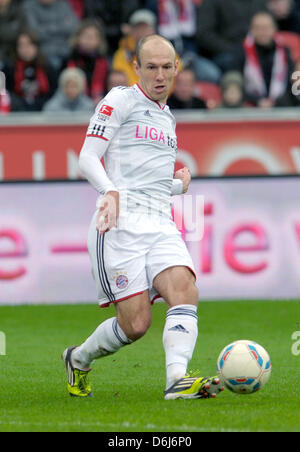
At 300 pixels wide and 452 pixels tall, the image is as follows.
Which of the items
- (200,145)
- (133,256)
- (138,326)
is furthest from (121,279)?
(200,145)

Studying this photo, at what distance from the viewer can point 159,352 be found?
32.6ft

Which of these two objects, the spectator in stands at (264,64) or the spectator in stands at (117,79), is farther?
the spectator in stands at (264,64)

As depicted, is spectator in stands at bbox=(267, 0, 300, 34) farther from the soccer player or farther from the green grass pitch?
the soccer player

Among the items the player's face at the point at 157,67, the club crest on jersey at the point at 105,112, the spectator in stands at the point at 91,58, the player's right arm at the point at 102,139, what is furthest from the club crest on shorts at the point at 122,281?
the spectator in stands at the point at 91,58

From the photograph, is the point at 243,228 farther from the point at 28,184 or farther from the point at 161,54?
the point at 161,54

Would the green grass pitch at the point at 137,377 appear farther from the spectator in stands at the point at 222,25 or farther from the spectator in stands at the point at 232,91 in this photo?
the spectator in stands at the point at 222,25

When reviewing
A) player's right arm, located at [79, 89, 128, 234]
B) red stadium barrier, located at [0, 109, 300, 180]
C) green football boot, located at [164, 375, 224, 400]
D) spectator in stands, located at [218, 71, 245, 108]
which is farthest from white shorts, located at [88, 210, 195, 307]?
spectator in stands, located at [218, 71, 245, 108]

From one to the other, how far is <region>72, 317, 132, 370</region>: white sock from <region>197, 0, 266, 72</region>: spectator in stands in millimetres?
10025

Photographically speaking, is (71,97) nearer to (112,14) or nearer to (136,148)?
(112,14)

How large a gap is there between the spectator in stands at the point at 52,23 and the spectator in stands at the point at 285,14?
3.21m

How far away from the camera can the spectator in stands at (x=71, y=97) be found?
49.0 feet

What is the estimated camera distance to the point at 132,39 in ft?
52.0

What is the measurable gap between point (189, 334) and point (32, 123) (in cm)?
783

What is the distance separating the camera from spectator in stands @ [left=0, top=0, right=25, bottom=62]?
53.2 feet
